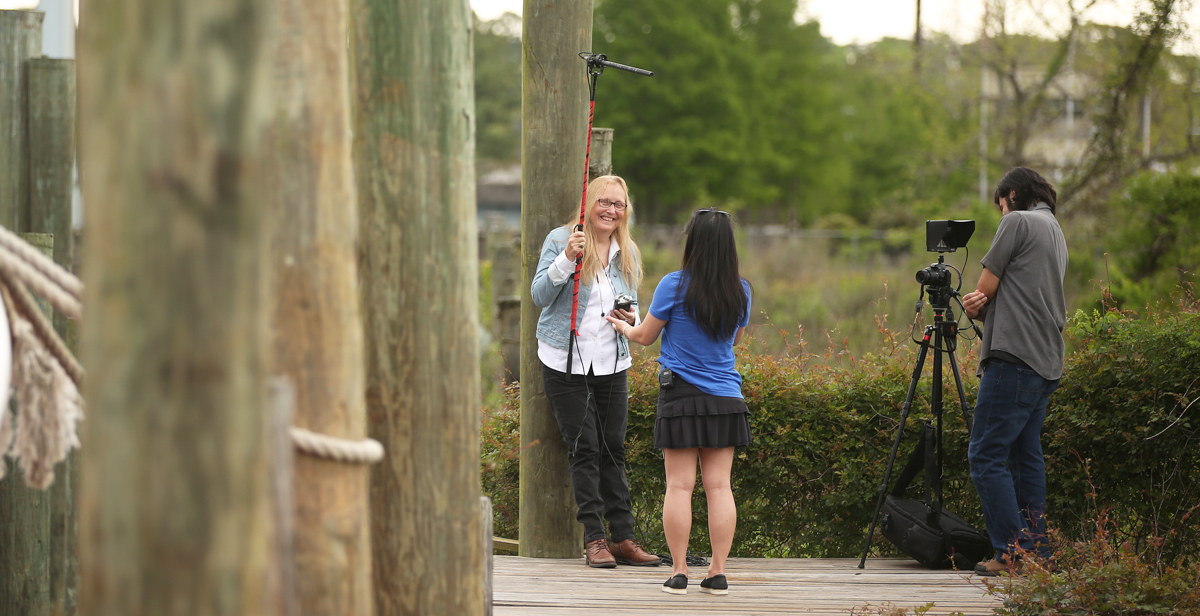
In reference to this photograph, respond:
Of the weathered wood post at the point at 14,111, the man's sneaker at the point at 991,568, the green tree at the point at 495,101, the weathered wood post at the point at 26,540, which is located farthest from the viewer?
the green tree at the point at 495,101

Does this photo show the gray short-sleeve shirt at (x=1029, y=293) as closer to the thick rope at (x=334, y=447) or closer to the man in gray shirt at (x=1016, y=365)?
the man in gray shirt at (x=1016, y=365)

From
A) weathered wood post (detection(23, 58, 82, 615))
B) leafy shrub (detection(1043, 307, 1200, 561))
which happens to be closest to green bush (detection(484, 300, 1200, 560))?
leafy shrub (detection(1043, 307, 1200, 561))

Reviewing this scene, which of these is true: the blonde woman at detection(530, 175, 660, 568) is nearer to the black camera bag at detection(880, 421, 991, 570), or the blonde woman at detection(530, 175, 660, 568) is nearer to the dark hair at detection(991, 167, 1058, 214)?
the black camera bag at detection(880, 421, 991, 570)

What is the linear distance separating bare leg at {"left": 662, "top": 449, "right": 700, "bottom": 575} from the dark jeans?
20.5 inches

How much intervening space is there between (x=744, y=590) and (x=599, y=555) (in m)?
0.74

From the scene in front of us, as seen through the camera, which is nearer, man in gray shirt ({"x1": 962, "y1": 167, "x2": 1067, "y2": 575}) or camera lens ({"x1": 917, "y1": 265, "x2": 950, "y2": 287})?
man in gray shirt ({"x1": 962, "y1": 167, "x2": 1067, "y2": 575})

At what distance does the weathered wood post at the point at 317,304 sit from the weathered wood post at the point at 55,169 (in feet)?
7.92

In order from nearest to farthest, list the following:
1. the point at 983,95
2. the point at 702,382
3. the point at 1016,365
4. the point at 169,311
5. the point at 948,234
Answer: the point at 169,311 < the point at 702,382 < the point at 1016,365 < the point at 948,234 < the point at 983,95

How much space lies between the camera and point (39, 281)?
200 cm

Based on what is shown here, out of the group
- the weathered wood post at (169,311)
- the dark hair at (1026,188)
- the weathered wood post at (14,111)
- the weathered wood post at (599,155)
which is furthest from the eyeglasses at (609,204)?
the weathered wood post at (169,311)

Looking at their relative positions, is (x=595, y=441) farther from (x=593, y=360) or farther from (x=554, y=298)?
(x=554, y=298)

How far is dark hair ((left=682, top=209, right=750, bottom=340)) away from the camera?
3.98 meters

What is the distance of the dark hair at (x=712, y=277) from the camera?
3.98 metres

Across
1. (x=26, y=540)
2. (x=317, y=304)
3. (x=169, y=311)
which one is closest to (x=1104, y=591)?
(x=317, y=304)
